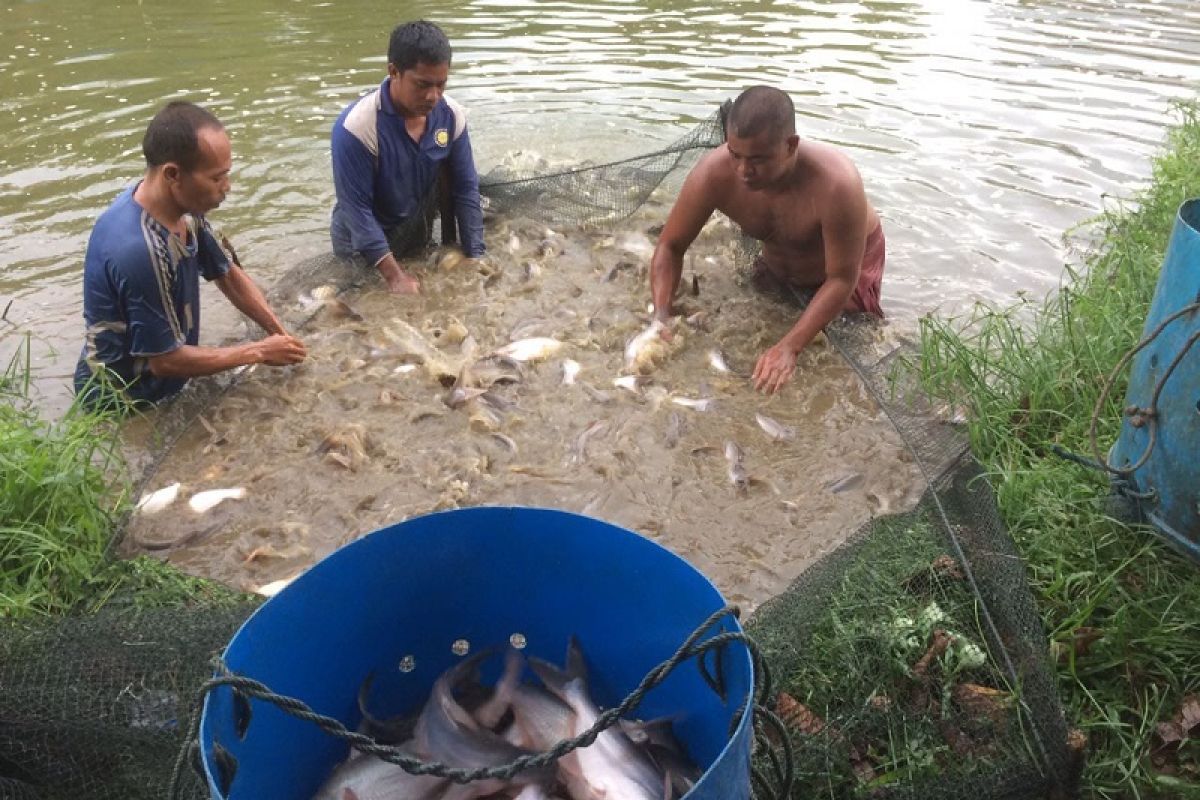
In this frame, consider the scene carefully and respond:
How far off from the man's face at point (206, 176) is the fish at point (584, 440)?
2264mm

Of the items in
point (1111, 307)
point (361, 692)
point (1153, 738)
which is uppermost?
point (1111, 307)

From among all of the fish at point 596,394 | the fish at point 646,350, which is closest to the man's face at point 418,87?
the fish at point 646,350

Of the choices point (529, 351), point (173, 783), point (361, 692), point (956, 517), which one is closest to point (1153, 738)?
point (956, 517)

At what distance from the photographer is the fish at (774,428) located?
5.25 metres

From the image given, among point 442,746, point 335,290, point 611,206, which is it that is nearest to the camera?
point 442,746

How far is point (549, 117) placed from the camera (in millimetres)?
10133

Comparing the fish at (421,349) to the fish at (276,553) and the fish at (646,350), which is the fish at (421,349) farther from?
the fish at (276,553)

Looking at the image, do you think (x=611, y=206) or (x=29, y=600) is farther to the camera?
(x=611, y=206)

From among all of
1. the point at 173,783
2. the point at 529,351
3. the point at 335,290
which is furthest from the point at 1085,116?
the point at 173,783

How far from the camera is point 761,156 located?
5.04 meters

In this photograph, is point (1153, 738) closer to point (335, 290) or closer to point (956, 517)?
point (956, 517)

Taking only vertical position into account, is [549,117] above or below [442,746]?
above

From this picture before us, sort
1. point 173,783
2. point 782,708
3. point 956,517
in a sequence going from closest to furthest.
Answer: point 173,783 → point 782,708 → point 956,517

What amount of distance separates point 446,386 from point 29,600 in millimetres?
2551
